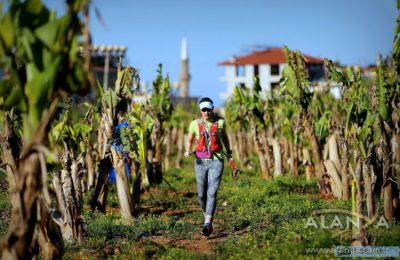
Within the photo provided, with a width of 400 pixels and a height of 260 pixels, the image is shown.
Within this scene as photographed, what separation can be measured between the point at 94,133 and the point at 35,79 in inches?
189

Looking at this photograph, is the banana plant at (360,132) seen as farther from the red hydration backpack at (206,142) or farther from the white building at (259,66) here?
the white building at (259,66)

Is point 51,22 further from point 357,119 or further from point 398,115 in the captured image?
point 398,115

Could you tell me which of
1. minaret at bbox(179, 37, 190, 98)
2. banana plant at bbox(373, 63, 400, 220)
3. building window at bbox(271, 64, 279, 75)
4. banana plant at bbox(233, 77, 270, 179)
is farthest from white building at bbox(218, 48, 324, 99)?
banana plant at bbox(373, 63, 400, 220)

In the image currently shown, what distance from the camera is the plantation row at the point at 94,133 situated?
13.2 ft

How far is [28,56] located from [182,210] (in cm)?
554

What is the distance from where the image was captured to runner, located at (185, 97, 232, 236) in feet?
21.4

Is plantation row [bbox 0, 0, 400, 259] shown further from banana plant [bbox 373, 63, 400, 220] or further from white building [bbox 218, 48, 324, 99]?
white building [bbox 218, 48, 324, 99]

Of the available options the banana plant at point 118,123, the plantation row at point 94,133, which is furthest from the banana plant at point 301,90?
the banana plant at point 118,123

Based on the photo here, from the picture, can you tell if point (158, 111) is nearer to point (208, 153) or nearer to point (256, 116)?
point (256, 116)

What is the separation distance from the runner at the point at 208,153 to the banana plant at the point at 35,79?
105 inches

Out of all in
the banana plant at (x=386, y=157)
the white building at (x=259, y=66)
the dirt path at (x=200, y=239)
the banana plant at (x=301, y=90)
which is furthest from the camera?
the white building at (x=259, y=66)

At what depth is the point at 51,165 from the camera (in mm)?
4809

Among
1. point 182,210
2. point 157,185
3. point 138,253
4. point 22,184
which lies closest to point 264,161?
point 157,185

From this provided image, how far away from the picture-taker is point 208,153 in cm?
657
